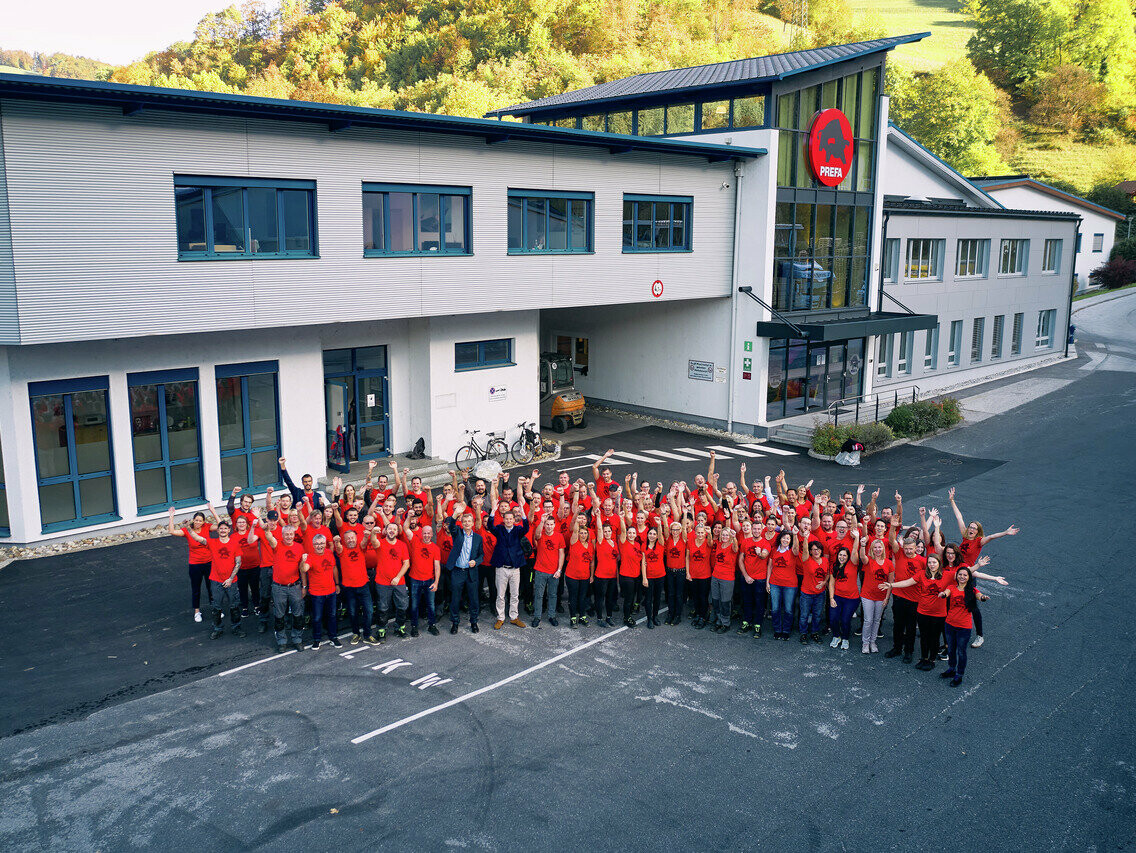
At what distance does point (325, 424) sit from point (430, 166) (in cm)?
591

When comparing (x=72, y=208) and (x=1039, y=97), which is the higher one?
(x=1039, y=97)

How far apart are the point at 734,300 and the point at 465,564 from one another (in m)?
15.5

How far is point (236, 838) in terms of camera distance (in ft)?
26.3

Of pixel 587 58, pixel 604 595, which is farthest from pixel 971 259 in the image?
pixel 587 58

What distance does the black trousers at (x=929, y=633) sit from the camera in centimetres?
1139

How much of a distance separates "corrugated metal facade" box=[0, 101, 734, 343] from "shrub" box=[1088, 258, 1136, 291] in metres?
45.3

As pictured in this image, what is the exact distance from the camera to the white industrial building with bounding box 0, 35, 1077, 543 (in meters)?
15.2

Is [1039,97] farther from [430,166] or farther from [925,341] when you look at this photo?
[430,166]

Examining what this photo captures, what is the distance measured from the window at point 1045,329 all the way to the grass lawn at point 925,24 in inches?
3097

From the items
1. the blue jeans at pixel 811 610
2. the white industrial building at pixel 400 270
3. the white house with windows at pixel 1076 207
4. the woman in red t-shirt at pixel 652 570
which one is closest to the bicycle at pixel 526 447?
the white industrial building at pixel 400 270

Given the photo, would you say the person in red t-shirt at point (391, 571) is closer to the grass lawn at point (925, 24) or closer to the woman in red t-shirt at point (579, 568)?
the woman in red t-shirt at point (579, 568)

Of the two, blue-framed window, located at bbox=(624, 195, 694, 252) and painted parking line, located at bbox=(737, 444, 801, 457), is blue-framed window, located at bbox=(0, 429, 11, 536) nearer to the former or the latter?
blue-framed window, located at bbox=(624, 195, 694, 252)

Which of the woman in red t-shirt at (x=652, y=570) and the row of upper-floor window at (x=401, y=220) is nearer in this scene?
the woman in red t-shirt at (x=652, y=570)

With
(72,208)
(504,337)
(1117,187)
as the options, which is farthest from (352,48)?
(72,208)
